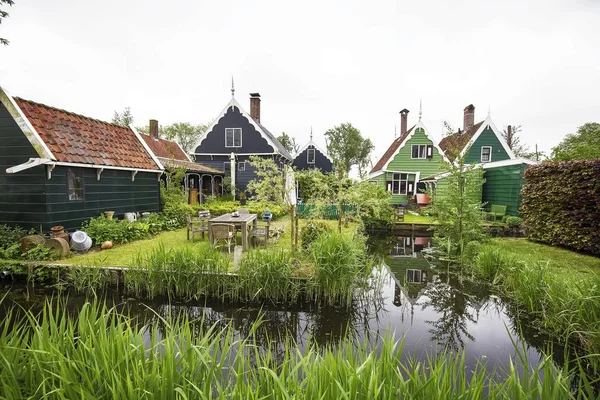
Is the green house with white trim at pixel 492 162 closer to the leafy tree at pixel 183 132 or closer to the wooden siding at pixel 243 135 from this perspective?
the wooden siding at pixel 243 135

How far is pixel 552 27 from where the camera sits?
32.0ft

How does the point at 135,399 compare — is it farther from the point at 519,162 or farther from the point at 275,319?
the point at 519,162

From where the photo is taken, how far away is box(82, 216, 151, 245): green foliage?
30.2ft

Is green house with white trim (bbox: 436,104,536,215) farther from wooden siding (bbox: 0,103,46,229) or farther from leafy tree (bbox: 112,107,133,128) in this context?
leafy tree (bbox: 112,107,133,128)

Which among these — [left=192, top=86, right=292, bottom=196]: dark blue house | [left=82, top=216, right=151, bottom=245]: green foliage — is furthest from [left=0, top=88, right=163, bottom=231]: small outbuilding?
[left=192, top=86, right=292, bottom=196]: dark blue house

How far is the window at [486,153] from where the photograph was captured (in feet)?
71.4

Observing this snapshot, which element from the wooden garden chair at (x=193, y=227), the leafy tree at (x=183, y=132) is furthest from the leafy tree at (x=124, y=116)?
the wooden garden chair at (x=193, y=227)

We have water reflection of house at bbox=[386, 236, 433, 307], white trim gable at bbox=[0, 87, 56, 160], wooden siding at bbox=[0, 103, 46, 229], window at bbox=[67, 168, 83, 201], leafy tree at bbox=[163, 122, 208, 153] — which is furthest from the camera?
leafy tree at bbox=[163, 122, 208, 153]

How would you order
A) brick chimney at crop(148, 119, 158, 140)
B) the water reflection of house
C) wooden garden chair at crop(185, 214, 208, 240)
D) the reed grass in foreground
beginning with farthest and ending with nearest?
brick chimney at crop(148, 119, 158, 140) < wooden garden chair at crop(185, 214, 208, 240) < the water reflection of house < the reed grass in foreground

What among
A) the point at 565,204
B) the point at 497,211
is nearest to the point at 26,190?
the point at 565,204

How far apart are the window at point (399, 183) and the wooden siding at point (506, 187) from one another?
6.19 meters

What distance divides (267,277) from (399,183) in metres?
19.3

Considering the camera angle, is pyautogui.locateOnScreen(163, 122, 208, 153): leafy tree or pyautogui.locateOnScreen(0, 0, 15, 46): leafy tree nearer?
pyautogui.locateOnScreen(0, 0, 15, 46): leafy tree

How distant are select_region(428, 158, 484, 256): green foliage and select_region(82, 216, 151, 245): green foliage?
10525mm
